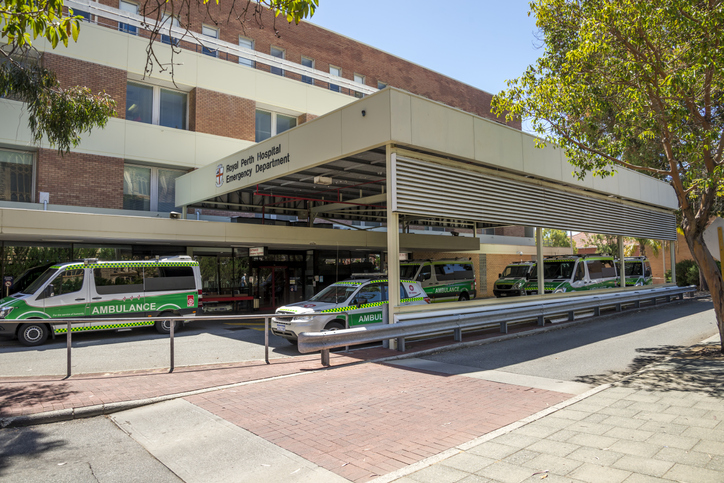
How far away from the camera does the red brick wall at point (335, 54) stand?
22.9 metres

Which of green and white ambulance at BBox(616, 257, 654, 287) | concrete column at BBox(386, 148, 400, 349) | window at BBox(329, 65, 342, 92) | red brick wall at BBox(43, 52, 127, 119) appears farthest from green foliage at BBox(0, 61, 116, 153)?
green and white ambulance at BBox(616, 257, 654, 287)

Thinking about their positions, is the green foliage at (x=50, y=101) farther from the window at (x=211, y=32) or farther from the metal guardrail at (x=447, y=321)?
Answer: the window at (x=211, y=32)

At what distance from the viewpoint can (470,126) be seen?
481 inches

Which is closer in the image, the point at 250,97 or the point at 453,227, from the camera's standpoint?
the point at 250,97

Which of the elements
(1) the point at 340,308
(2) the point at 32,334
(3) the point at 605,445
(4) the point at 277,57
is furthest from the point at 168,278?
(4) the point at 277,57

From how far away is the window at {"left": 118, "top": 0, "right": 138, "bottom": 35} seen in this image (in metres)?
20.0

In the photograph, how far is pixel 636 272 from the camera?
22672mm

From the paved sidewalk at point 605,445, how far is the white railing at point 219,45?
13.9 metres

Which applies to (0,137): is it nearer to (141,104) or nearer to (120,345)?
(141,104)

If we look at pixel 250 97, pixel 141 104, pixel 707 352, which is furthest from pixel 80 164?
pixel 707 352

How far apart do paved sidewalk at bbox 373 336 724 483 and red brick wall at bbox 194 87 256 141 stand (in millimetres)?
19326

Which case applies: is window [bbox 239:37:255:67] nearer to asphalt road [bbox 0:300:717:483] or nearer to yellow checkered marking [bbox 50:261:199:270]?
yellow checkered marking [bbox 50:261:199:270]

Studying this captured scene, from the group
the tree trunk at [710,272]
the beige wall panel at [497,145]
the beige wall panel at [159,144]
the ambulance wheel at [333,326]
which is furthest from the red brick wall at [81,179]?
the tree trunk at [710,272]

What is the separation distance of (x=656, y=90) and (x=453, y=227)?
21.6 meters
